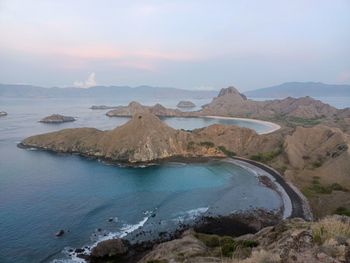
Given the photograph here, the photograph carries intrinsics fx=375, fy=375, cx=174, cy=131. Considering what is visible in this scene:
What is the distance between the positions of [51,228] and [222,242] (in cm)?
2893

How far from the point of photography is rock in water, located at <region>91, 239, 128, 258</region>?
4738 centimetres

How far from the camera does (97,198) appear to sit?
72250 millimetres

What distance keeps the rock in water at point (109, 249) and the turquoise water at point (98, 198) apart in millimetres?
4171

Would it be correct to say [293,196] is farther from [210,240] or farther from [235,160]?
[235,160]

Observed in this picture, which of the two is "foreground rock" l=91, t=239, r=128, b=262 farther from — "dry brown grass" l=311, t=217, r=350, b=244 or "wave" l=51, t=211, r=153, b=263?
"dry brown grass" l=311, t=217, r=350, b=244

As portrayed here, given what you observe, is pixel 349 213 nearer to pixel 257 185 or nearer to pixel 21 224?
pixel 257 185

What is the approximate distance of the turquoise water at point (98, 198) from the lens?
53656mm

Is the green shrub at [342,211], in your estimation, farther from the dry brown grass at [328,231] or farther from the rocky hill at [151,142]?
the dry brown grass at [328,231]

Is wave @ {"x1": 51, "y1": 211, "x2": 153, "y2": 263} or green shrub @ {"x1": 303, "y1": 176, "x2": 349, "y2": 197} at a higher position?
green shrub @ {"x1": 303, "y1": 176, "x2": 349, "y2": 197}

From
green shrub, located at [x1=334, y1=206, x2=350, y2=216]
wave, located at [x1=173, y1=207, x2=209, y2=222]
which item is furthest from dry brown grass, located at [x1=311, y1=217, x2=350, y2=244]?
green shrub, located at [x1=334, y1=206, x2=350, y2=216]

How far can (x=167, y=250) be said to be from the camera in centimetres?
3919

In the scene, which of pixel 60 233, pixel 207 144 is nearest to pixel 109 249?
pixel 60 233

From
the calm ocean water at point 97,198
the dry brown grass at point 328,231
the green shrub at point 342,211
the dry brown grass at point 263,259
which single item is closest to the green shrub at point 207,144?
the calm ocean water at point 97,198

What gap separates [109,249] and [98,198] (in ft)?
83.1
